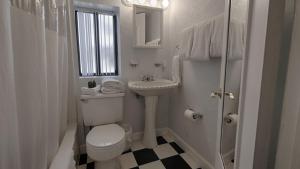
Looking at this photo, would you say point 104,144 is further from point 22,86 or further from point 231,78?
point 231,78

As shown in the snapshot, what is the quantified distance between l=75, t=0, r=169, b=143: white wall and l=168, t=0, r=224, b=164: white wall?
0.24 m

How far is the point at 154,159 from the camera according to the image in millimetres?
1815

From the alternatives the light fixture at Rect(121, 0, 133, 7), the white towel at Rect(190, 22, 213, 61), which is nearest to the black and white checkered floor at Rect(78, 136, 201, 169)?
the white towel at Rect(190, 22, 213, 61)

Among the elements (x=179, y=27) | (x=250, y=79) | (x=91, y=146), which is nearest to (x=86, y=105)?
(x=91, y=146)

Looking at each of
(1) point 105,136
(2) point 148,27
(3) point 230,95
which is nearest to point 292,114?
(3) point 230,95

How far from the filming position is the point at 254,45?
526mm

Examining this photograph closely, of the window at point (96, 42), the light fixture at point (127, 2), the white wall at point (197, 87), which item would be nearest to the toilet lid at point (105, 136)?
the window at point (96, 42)

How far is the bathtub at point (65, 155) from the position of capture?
3.28 ft

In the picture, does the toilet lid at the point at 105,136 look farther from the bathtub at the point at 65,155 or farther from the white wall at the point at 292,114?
the white wall at the point at 292,114

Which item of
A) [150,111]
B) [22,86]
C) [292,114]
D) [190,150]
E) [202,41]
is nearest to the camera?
[292,114]

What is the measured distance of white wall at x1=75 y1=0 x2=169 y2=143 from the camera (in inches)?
75.7

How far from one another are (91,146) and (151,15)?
5.76 feet

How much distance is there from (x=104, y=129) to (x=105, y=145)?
1.01 ft

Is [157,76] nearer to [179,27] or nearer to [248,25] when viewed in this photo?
[179,27]
